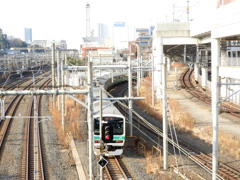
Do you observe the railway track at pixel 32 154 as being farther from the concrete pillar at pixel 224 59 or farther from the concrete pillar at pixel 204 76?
the concrete pillar at pixel 204 76

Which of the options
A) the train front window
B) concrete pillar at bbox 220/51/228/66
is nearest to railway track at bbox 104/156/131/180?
the train front window

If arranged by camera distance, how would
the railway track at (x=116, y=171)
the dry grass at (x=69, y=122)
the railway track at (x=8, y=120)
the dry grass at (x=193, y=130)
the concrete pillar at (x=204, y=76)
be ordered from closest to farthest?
the railway track at (x=116, y=171) < the dry grass at (x=193, y=130) < the dry grass at (x=69, y=122) < the railway track at (x=8, y=120) < the concrete pillar at (x=204, y=76)

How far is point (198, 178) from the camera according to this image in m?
9.16

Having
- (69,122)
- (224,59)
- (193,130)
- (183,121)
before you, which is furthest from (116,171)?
(224,59)

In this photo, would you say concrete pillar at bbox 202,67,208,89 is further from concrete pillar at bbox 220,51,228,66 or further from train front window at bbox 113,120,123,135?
train front window at bbox 113,120,123,135

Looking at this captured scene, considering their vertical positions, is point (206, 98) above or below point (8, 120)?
above

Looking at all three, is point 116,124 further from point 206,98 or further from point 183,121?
point 206,98

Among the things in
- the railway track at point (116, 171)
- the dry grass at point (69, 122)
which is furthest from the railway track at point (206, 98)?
the dry grass at point (69, 122)

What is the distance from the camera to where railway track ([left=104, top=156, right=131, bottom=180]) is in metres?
9.51

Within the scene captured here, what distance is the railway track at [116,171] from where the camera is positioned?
374 inches

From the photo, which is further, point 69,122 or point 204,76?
point 204,76

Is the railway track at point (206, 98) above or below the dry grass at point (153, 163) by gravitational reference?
above

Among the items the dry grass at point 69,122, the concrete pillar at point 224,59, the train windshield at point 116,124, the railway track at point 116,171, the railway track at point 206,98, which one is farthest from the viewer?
the concrete pillar at point 224,59

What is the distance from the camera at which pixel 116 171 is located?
33.0 feet
